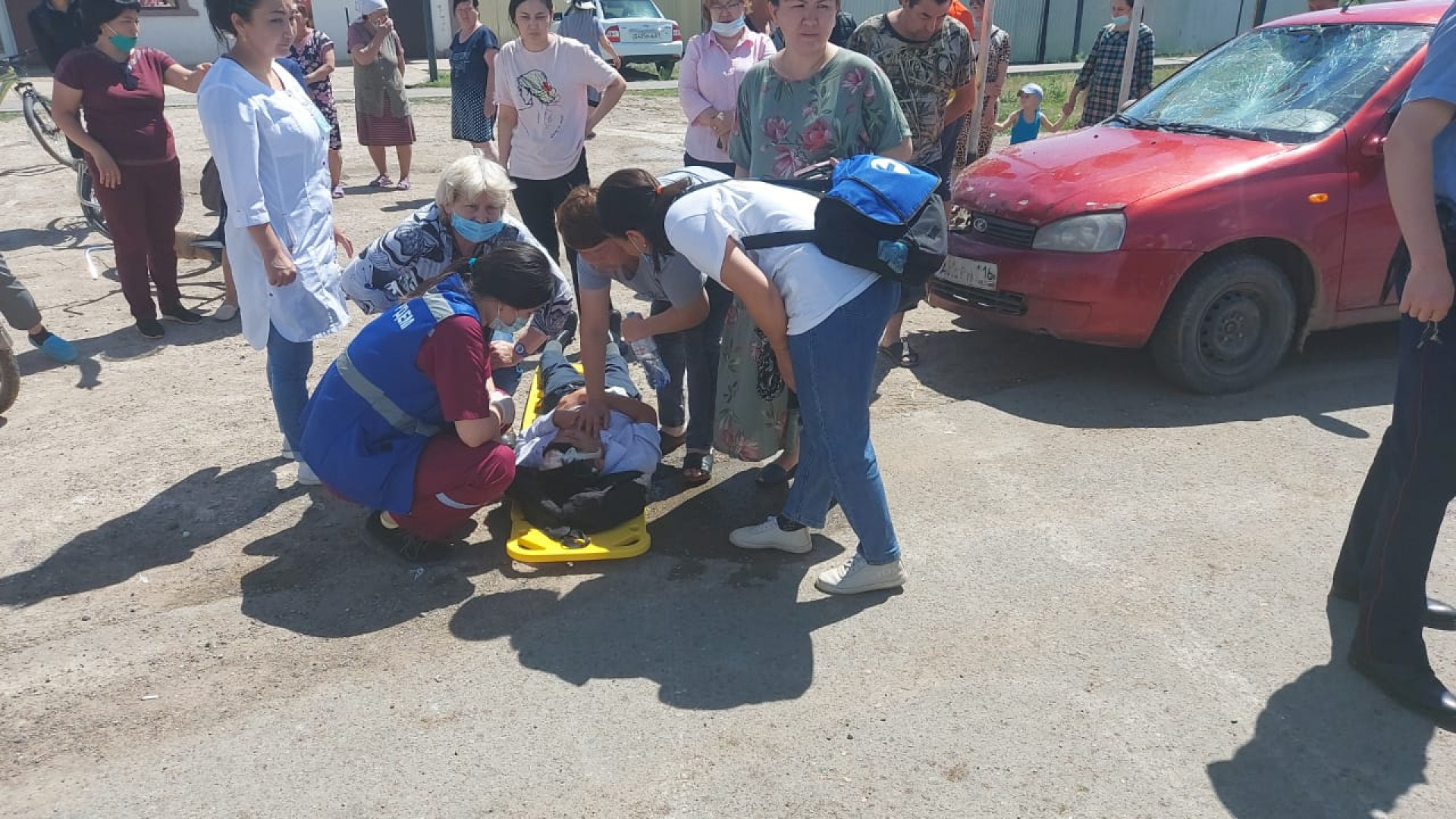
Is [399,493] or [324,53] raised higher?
[324,53]

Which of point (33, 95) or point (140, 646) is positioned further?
point (33, 95)

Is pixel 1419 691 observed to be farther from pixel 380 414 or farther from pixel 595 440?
pixel 380 414

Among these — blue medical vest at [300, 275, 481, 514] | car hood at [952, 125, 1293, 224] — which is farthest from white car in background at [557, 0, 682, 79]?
blue medical vest at [300, 275, 481, 514]

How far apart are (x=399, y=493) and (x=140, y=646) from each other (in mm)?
927

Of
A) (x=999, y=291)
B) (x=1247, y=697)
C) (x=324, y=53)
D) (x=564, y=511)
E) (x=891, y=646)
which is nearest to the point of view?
(x=1247, y=697)

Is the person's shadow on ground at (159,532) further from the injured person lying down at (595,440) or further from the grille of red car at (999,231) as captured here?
the grille of red car at (999,231)

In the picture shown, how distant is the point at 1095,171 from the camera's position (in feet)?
17.4

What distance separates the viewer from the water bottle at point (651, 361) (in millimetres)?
4355

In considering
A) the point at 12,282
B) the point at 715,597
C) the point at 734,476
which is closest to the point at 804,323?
the point at 715,597

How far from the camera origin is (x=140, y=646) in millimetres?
3432

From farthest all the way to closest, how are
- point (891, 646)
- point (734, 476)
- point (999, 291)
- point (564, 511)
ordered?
point (999, 291), point (734, 476), point (564, 511), point (891, 646)

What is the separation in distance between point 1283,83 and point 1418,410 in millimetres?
3370

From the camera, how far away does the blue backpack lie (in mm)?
3152

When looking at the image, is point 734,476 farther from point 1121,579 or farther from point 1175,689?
point 1175,689
